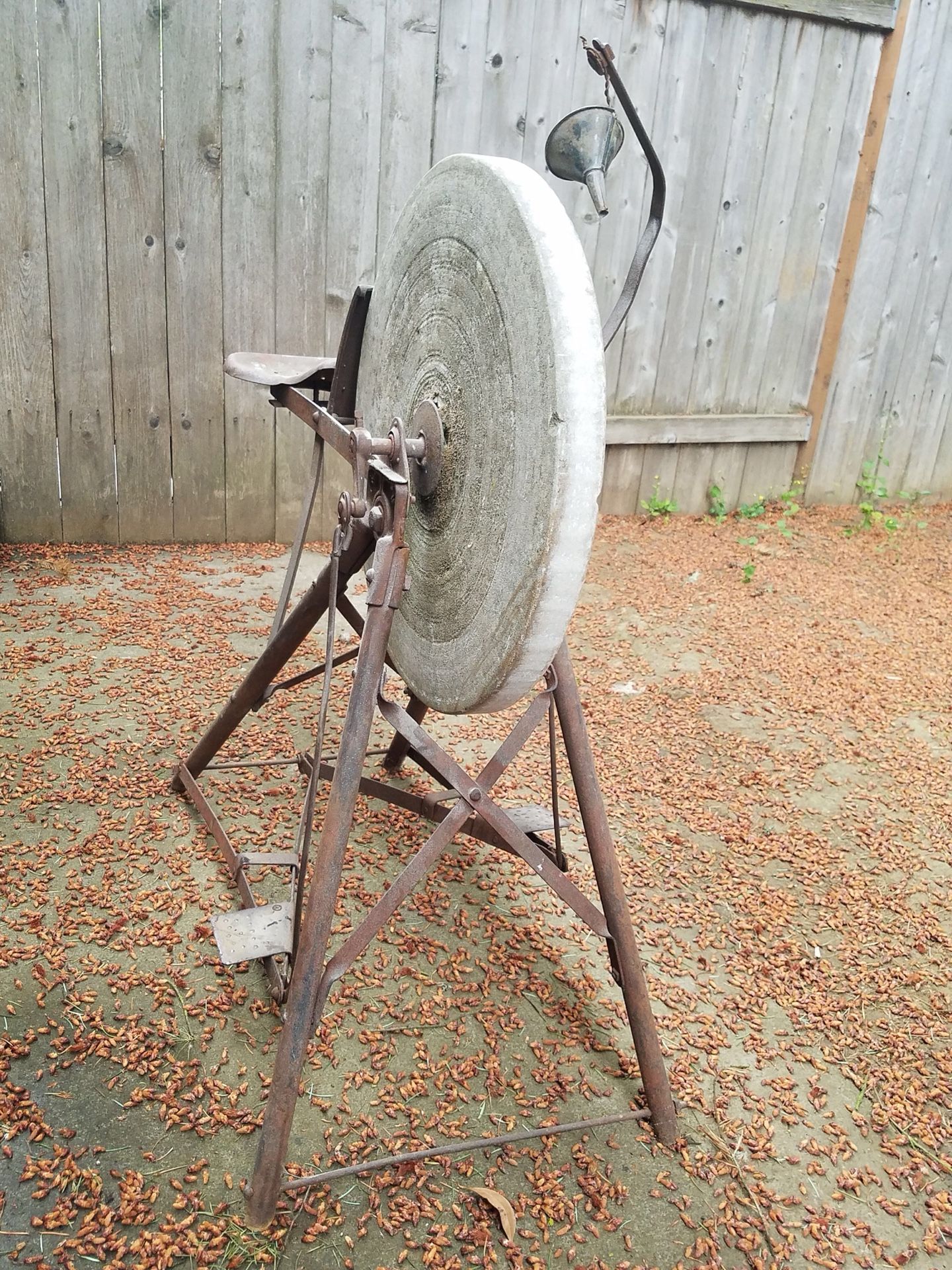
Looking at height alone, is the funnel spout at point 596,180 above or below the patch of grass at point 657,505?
above

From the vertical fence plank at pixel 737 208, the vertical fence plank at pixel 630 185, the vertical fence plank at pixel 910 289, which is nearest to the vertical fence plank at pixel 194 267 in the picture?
the vertical fence plank at pixel 630 185

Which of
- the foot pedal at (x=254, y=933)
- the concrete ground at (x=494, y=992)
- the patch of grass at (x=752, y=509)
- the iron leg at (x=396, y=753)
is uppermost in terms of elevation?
the patch of grass at (x=752, y=509)

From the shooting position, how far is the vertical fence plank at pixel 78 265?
3637mm

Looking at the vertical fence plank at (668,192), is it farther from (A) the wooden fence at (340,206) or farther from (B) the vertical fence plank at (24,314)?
(B) the vertical fence plank at (24,314)

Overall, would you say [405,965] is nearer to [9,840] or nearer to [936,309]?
[9,840]

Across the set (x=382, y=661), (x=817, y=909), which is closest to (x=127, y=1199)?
(x=382, y=661)

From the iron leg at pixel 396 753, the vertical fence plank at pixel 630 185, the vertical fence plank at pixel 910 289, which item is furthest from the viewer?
the vertical fence plank at pixel 910 289

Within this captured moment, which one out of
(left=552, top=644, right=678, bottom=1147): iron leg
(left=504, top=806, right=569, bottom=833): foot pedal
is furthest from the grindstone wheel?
(left=504, top=806, right=569, bottom=833): foot pedal

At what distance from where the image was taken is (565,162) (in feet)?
6.02

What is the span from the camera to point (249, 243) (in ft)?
13.4

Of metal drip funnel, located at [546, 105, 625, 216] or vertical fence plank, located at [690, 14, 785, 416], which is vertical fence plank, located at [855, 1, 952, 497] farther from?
metal drip funnel, located at [546, 105, 625, 216]

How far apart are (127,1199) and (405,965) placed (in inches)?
28.7

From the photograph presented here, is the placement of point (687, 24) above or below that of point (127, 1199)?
above

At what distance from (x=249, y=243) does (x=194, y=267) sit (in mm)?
251
